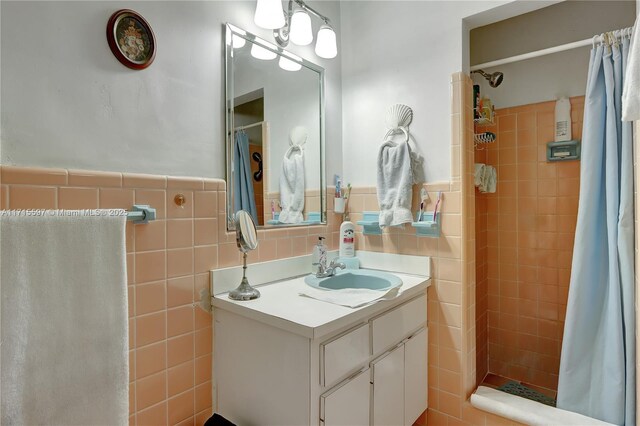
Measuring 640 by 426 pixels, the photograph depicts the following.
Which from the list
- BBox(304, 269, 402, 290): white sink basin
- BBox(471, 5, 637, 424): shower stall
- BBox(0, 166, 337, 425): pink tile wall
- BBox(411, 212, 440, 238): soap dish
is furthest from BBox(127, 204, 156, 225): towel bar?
BBox(471, 5, 637, 424): shower stall

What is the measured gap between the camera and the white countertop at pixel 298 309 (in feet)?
Result: 3.31

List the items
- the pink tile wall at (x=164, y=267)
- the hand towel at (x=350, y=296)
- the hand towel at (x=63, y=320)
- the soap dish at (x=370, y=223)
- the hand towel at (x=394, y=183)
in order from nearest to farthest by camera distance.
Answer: the hand towel at (x=63, y=320)
the pink tile wall at (x=164, y=267)
the hand towel at (x=350, y=296)
the hand towel at (x=394, y=183)
the soap dish at (x=370, y=223)

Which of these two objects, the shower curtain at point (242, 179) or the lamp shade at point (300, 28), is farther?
the lamp shade at point (300, 28)

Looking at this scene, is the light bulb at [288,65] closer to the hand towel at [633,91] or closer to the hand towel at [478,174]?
the hand towel at [478,174]

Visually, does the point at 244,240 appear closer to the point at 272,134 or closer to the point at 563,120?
the point at 272,134

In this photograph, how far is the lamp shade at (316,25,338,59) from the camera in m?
1.65

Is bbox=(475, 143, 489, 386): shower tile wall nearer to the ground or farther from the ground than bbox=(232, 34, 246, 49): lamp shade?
nearer to the ground

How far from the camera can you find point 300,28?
59.8 inches

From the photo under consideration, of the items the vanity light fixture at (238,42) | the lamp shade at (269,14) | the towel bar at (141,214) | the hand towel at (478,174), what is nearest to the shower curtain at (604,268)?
the hand towel at (478,174)

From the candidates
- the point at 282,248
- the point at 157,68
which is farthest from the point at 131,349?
the point at 157,68

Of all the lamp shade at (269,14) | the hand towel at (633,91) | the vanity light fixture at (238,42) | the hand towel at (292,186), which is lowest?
the hand towel at (292,186)

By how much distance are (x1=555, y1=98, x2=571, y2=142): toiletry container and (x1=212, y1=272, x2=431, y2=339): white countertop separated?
1.46 metres

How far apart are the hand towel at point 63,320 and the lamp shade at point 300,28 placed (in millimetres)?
1102

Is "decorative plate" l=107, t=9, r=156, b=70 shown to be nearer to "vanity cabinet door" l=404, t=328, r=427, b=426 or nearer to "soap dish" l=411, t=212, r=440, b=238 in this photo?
"soap dish" l=411, t=212, r=440, b=238
